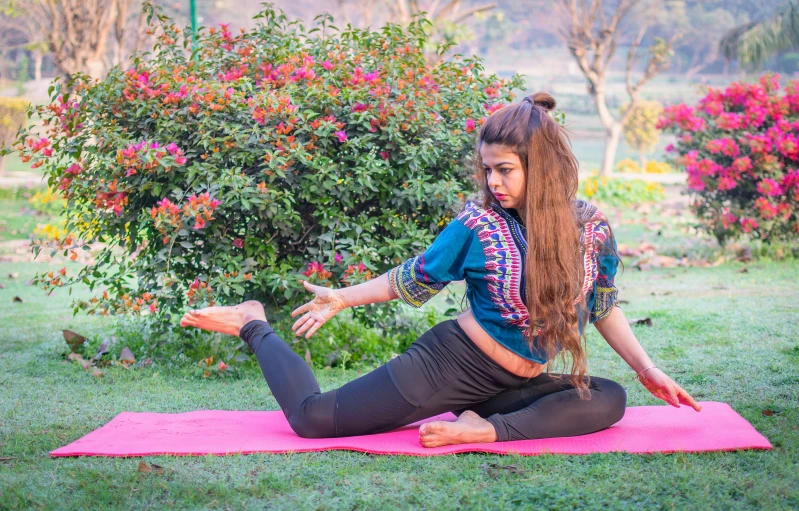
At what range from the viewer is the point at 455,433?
2951 mm

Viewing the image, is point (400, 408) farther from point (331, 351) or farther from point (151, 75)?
point (151, 75)

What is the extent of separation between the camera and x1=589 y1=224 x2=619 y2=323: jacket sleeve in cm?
308

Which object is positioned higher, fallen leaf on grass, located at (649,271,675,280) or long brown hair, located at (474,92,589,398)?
long brown hair, located at (474,92,589,398)

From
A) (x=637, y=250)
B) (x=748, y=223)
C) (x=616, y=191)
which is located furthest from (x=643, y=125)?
(x=748, y=223)

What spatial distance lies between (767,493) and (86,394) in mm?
2909

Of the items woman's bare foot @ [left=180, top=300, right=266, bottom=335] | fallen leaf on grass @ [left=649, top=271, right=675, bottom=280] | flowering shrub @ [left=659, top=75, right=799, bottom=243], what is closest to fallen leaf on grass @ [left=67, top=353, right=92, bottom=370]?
woman's bare foot @ [left=180, top=300, right=266, bottom=335]

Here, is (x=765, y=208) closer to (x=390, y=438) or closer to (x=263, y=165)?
(x=263, y=165)

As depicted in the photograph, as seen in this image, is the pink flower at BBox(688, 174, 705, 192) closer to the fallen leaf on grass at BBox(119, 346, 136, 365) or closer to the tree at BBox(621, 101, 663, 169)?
the fallen leaf on grass at BBox(119, 346, 136, 365)

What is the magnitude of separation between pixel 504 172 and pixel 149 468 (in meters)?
1.55

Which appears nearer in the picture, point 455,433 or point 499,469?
point 499,469

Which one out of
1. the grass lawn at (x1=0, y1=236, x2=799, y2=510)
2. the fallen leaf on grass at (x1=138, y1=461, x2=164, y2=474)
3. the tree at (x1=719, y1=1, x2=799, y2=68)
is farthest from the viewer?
the tree at (x1=719, y1=1, x2=799, y2=68)

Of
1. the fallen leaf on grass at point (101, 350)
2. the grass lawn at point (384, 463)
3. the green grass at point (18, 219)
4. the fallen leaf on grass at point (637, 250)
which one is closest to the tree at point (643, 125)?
the fallen leaf on grass at point (637, 250)

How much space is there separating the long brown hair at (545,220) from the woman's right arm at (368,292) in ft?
1.71

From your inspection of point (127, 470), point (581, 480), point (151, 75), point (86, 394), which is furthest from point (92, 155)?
point (581, 480)
